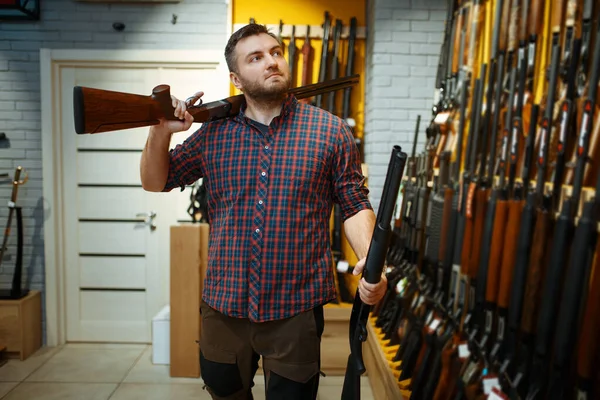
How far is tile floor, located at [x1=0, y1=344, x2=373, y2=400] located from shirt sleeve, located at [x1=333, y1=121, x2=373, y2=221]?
68.3 inches

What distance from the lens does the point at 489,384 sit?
6.15 ft

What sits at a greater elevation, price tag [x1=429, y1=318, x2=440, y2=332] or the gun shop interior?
the gun shop interior

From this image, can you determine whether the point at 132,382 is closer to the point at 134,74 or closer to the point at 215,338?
the point at 215,338

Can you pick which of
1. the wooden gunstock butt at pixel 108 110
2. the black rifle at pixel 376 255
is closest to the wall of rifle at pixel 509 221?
the black rifle at pixel 376 255

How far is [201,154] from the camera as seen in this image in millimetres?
1676

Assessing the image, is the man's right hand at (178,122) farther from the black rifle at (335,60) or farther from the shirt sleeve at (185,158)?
the black rifle at (335,60)

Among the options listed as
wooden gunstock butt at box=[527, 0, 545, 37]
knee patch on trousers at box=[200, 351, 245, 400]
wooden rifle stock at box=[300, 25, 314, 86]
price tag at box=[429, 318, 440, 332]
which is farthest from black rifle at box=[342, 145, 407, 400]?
wooden rifle stock at box=[300, 25, 314, 86]

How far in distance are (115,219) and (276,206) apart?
2.69m

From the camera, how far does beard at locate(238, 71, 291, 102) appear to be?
156 centimetres

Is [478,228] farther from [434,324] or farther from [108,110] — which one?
[108,110]

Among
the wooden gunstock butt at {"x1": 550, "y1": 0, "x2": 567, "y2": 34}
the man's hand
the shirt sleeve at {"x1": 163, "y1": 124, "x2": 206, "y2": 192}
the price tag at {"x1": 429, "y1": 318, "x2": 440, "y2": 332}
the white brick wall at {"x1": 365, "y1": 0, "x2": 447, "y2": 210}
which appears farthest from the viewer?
the white brick wall at {"x1": 365, "y1": 0, "x2": 447, "y2": 210}

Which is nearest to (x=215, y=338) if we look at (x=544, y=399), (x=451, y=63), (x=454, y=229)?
(x=544, y=399)

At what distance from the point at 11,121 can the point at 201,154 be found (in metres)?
2.75

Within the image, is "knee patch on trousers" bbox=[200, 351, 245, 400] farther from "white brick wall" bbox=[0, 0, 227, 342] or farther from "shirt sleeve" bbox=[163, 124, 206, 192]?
"white brick wall" bbox=[0, 0, 227, 342]
